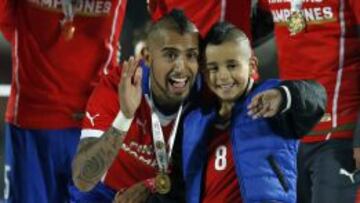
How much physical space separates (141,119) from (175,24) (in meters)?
0.32

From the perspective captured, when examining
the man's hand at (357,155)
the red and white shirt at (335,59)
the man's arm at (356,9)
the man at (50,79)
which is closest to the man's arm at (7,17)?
the man at (50,79)

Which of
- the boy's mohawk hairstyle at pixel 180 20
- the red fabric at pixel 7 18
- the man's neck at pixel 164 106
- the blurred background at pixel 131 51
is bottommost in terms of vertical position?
the blurred background at pixel 131 51

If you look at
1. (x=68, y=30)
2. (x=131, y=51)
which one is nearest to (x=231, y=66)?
(x=68, y=30)

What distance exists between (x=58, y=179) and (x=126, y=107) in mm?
907

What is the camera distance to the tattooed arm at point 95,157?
9.11 feet

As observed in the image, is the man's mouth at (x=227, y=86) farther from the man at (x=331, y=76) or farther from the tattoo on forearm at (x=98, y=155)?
the man at (x=331, y=76)

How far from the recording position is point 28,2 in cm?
342

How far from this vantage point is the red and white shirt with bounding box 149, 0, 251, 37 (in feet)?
10.5

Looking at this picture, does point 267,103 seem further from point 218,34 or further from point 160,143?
point 160,143

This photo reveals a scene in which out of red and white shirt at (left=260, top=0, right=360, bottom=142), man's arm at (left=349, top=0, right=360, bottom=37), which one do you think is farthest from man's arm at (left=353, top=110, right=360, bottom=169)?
man's arm at (left=349, top=0, right=360, bottom=37)

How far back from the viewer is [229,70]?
2.68 meters

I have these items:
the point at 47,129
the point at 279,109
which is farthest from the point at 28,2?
the point at 279,109

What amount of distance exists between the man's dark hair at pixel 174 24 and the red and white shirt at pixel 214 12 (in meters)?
0.26

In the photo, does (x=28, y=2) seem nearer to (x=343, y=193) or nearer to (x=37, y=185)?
(x=37, y=185)
